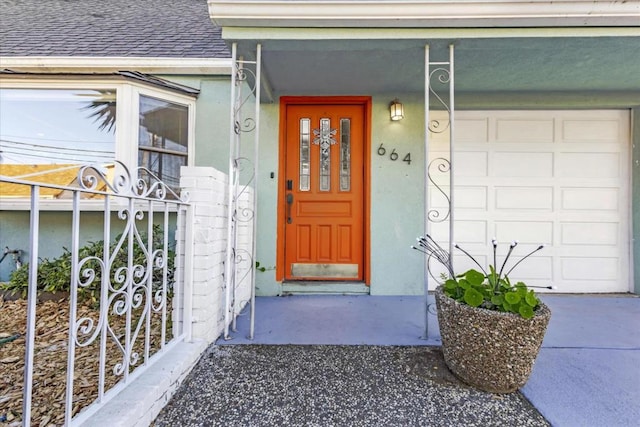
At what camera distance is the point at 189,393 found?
171cm

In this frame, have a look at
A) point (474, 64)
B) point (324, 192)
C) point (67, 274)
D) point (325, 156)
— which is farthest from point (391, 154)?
point (67, 274)

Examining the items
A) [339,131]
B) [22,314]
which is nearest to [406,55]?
[339,131]

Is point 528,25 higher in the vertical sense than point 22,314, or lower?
higher

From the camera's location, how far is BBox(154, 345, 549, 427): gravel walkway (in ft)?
4.99

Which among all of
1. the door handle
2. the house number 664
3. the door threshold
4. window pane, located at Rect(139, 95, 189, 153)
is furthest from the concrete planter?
window pane, located at Rect(139, 95, 189, 153)

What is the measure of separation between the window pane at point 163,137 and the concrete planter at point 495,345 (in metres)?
3.17

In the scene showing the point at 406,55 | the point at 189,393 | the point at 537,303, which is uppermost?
the point at 406,55

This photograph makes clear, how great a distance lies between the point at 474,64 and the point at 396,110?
829 mm

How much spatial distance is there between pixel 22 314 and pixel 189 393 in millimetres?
2189

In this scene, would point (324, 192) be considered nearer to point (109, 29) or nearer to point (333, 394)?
point (333, 394)

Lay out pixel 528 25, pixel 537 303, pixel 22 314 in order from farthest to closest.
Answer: pixel 22 314, pixel 528 25, pixel 537 303

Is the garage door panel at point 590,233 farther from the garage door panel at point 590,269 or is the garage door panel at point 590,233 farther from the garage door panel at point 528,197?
the garage door panel at point 528,197

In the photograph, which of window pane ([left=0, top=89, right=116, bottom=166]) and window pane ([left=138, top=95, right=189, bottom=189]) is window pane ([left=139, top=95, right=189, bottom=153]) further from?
window pane ([left=0, top=89, right=116, bottom=166])

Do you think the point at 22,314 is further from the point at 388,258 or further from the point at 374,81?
the point at 374,81
